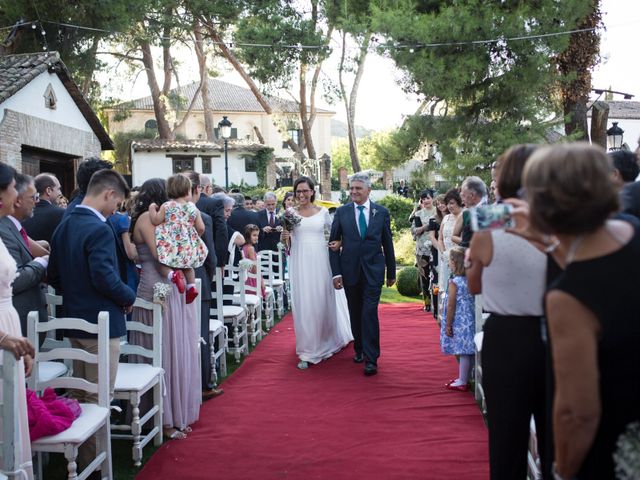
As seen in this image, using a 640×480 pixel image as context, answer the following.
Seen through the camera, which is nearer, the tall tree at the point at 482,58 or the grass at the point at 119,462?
the grass at the point at 119,462

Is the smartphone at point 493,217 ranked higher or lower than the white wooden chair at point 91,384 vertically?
higher

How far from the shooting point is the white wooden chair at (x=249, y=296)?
345 inches

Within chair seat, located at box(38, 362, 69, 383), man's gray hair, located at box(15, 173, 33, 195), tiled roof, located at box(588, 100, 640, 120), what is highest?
tiled roof, located at box(588, 100, 640, 120)

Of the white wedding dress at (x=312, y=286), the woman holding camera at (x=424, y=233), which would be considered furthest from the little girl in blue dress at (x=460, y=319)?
the woman holding camera at (x=424, y=233)

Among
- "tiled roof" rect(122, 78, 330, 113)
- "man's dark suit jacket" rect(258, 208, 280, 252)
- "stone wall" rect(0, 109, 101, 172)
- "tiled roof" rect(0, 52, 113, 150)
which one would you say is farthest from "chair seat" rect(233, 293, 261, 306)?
"tiled roof" rect(122, 78, 330, 113)

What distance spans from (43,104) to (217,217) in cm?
856

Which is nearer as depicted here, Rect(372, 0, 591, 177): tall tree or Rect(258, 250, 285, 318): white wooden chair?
Rect(258, 250, 285, 318): white wooden chair

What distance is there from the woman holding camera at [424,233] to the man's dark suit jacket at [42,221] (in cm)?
640

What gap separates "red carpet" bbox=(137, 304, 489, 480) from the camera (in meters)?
4.84

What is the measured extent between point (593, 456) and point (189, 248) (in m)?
4.07

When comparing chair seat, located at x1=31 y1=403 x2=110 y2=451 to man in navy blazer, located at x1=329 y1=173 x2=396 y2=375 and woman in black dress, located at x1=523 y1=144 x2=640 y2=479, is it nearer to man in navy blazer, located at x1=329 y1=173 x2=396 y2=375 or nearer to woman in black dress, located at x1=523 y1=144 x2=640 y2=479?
woman in black dress, located at x1=523 y1=144 x2=640 y2=479

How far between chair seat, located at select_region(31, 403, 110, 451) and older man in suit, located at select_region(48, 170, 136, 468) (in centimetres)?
30

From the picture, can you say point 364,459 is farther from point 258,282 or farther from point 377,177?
point 377,177

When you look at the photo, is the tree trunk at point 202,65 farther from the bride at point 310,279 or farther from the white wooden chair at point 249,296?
the bride at point 310,279
